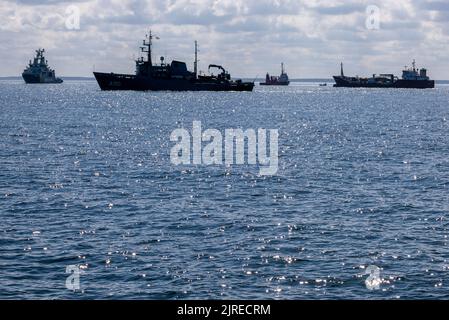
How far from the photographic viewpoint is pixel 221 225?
38562 mm

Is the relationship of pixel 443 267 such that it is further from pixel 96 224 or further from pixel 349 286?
pixel 96 224

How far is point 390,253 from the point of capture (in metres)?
32.2

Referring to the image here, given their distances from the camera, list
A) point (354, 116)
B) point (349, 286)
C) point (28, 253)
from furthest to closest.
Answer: point (354, 116) < point (28, 253) < point (349, 286)

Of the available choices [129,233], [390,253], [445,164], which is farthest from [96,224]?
[445,164]

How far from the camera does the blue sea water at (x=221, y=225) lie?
89.9 feet

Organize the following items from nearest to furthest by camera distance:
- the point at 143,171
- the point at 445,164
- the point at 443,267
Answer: the point at 443,267 → the point at 143,171 → the point at 445,164

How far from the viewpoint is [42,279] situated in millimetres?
27500

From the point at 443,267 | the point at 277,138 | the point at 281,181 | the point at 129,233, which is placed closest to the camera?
the point at 443,267

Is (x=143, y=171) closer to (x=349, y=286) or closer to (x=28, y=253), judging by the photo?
(x=28, y=253)

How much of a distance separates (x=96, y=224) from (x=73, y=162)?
31.6 meters

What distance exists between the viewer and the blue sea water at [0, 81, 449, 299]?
2739 centimetres

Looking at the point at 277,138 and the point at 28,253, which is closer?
the point at 28,253

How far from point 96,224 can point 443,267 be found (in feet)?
63.3

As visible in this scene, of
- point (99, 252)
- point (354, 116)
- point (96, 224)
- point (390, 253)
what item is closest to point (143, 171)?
point (96, 224)
